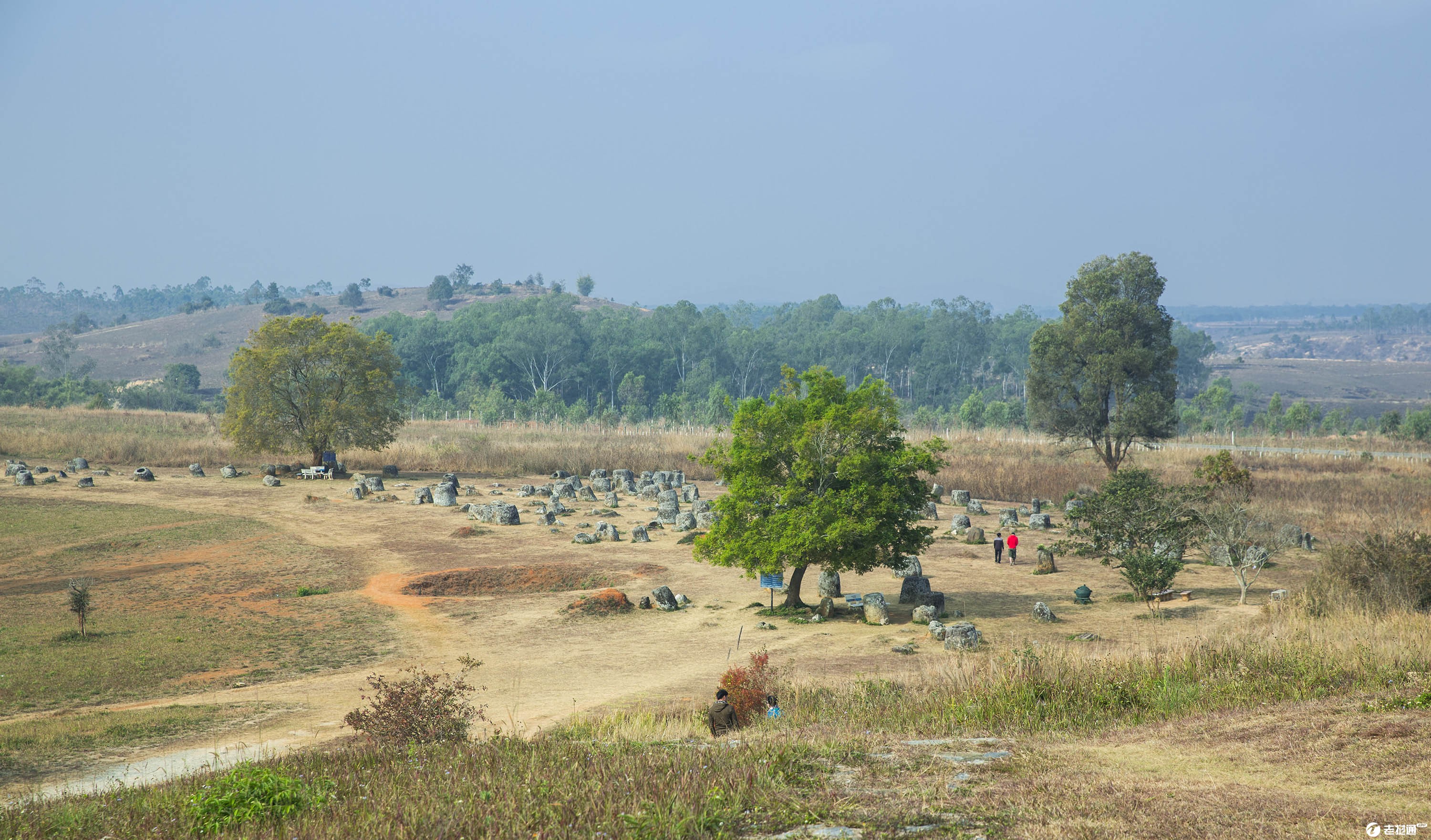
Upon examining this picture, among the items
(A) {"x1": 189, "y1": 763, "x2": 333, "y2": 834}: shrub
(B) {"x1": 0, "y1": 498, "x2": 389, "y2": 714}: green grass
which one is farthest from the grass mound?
(A) {"x1": 189, "y1": 763, "x2": 333, "y2": 834}: shrub

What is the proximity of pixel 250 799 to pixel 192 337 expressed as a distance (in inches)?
6783

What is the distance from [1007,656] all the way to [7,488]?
4124 centimetres

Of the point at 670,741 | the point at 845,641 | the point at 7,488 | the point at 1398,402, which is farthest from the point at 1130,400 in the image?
the point at 1398,402

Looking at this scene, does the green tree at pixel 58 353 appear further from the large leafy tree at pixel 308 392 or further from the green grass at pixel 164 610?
the green grass at pixel 164 610

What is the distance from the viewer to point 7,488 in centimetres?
3694

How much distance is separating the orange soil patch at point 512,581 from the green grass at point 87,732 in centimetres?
940

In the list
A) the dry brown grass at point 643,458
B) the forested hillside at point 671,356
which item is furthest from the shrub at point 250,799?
the forested hillside at point 671,356

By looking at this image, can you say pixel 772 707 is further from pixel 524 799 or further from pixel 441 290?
pixel 441 290

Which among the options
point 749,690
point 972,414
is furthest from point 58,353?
point 749,690

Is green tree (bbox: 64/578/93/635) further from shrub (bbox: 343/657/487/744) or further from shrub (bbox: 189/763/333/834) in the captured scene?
shrub (bbox: 189/763/333/834)

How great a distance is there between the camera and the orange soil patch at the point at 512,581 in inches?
906

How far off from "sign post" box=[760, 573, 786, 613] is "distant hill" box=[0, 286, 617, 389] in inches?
4684

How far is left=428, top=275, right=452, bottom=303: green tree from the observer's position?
579 feet

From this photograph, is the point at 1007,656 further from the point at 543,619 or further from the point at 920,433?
the point at 920,433
